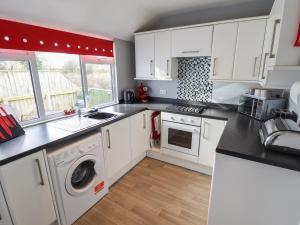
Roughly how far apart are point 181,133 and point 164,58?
1127 millimetres

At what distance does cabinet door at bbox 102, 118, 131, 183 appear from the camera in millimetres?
1891

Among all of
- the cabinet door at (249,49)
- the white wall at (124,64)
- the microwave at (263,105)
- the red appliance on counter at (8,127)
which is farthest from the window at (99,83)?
the microwave at (263,105)

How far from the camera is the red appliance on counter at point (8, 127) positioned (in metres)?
1.33

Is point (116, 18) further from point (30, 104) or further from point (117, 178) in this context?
point (117, 178)

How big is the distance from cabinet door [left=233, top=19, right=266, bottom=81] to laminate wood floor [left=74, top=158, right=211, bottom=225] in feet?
4.67

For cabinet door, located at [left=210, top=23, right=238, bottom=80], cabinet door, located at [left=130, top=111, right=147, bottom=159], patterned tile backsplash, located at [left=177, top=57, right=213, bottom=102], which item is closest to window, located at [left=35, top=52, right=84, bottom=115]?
cabinet door, located at [left=130, top=111, right=147, bottom=159]

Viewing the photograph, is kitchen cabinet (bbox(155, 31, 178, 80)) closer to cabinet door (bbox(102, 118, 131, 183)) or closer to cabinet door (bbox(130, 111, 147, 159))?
cabinet door (bbox(130, 111, 147, 159))

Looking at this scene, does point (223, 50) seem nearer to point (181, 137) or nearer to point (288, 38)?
point (288, 38)

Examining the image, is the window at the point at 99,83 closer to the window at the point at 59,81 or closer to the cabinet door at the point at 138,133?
the window at the point at 59,81

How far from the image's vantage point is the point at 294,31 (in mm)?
1069

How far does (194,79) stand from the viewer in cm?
255

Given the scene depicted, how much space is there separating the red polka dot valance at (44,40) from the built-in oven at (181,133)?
138cm

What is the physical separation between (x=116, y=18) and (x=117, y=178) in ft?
6.87

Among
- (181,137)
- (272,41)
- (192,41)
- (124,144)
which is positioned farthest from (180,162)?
(272,41)
